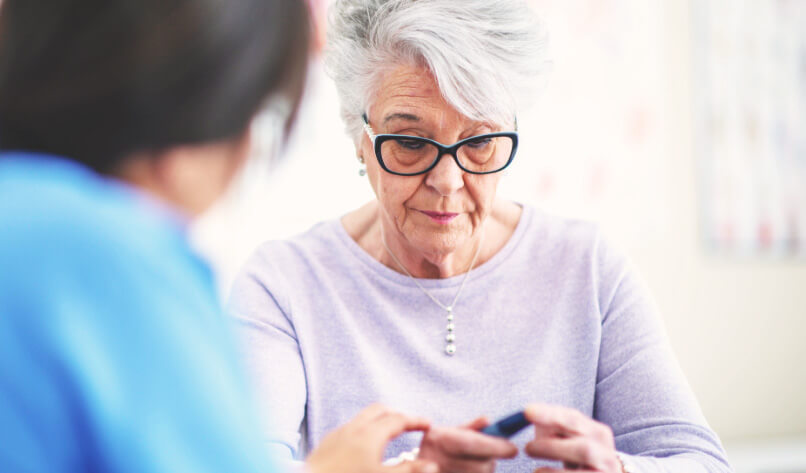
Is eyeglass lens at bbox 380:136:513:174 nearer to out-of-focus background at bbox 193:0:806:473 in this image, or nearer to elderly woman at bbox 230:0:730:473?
elderly woman at bbox 230:0:730:473

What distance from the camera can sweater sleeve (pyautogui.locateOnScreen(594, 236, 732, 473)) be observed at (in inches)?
51.9

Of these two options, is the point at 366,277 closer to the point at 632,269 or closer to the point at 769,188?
the point at 632,269

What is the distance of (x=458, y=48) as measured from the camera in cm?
138

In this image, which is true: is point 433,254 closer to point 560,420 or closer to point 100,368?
point 560,420

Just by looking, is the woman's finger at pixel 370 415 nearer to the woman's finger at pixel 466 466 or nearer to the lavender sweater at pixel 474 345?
the woman's finger at pixel 466 466

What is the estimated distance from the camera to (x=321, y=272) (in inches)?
62.5

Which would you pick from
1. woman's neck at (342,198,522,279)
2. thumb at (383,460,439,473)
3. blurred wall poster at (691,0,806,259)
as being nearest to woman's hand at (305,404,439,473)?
thumb at (383,460,439,473)

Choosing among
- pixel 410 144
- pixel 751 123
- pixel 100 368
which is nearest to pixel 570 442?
pixel 410 144

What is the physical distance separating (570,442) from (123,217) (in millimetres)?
800

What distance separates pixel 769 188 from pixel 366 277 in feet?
7.81

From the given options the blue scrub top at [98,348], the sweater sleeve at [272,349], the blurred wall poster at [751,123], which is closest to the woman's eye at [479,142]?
the sweater sleeve at [272,349]

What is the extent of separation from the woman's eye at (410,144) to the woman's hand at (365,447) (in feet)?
1.92

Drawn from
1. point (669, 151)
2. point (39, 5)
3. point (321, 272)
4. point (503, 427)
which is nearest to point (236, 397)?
point (39, 5)

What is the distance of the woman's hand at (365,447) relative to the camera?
917 millimetres
